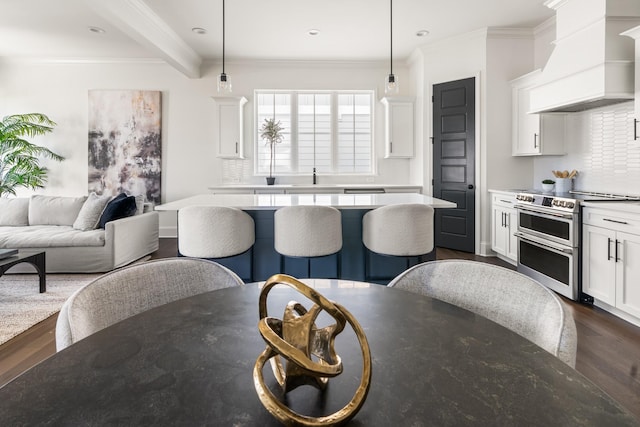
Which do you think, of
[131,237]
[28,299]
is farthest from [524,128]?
[28,299]

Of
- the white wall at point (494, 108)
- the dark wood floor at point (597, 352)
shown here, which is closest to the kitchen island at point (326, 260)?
the dark wood floor at point (597, 352)

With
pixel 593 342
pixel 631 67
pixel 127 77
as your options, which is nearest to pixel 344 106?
pixel 127 77

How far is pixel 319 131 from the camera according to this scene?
6289 millimetres

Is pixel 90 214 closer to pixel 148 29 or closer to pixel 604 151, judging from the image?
pixel 148 29

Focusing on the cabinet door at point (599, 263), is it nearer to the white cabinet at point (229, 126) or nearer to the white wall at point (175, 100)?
the white wall at point (175, 100)

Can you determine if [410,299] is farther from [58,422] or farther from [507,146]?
[507,146]

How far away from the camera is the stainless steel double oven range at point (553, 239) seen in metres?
3.06

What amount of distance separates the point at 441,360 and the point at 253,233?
228 centimetres

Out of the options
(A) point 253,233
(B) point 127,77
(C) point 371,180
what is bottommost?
(A) point 253,233

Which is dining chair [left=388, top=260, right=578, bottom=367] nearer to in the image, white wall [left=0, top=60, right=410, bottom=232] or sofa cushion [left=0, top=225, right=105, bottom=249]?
sofa cushion [left=0, top=225, right=105, bottom=249]

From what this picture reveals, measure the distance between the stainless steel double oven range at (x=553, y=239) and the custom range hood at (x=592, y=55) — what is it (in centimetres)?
88

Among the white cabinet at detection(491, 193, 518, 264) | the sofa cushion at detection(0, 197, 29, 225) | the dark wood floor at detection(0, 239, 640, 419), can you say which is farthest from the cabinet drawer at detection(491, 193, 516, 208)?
the sofa cushion at detection(0, 197, 29, 225)

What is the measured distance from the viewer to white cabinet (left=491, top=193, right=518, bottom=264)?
13.9ft

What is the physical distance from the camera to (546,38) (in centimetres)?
461
